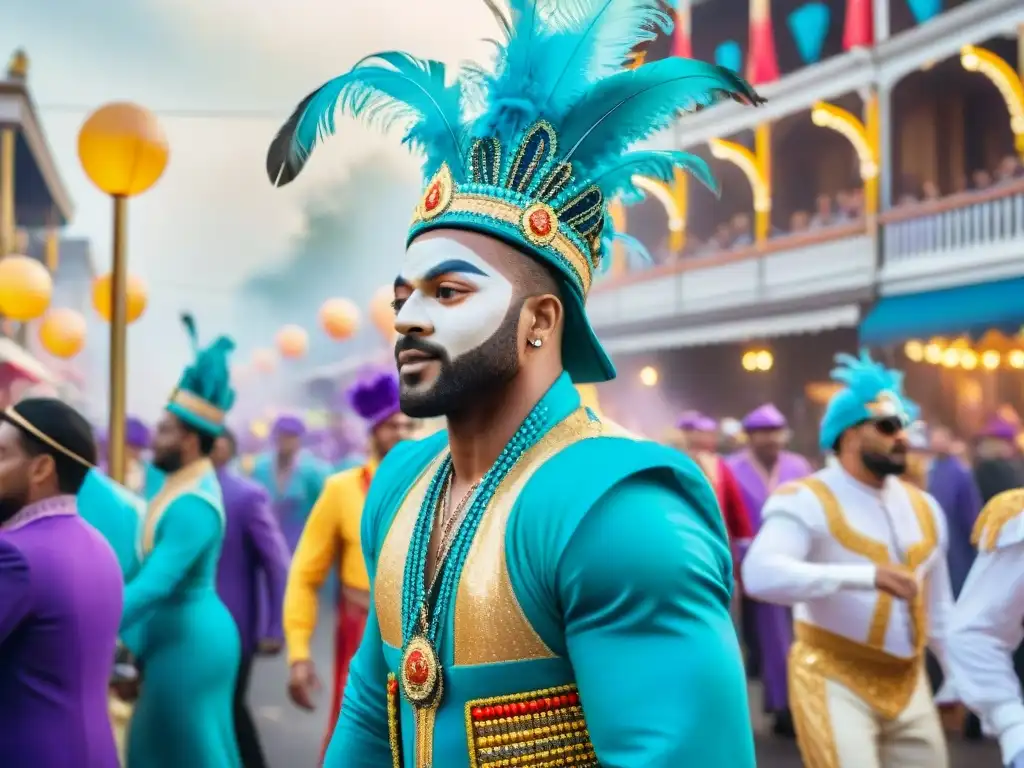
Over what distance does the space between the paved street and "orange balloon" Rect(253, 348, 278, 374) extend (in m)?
6.13

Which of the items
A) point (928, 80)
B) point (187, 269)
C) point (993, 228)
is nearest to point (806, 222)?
point (928, 80)

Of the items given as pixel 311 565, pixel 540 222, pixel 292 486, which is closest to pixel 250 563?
pixel 311 565

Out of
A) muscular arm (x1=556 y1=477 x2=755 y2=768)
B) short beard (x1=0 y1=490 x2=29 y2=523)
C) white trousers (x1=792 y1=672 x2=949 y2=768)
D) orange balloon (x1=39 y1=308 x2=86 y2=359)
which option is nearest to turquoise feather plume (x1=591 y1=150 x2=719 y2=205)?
muscular arm (x1=556 y1=477 x2=755 y2=768)

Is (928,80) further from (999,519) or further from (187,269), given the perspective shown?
(999,519)

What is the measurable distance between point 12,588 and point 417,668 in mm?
1655

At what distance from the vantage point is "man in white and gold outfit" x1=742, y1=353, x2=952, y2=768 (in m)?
4.89

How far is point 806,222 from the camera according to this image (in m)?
15.3

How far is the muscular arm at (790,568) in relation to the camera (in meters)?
4.79

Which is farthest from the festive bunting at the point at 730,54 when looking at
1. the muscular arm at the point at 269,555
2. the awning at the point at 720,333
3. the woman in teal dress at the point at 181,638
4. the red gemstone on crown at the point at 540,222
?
the red gemstone on crown at the point at 540,222

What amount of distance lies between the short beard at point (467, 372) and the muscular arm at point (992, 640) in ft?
6.73

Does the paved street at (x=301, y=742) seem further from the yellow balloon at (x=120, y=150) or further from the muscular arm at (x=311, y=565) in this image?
the yellow balloon at (x=120, y=150)

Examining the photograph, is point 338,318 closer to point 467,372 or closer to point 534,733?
point 467,372

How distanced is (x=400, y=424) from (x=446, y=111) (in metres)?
3.72

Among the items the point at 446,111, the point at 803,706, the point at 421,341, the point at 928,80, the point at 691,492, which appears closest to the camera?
the point at 691,492
